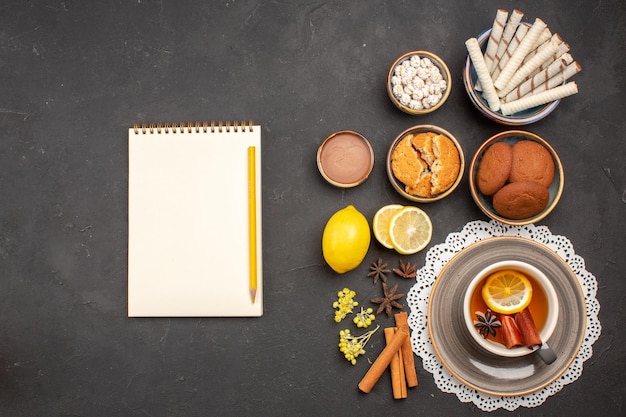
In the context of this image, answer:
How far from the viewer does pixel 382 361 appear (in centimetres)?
171

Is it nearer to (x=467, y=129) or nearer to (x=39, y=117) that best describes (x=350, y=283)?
(x=467, y=129)

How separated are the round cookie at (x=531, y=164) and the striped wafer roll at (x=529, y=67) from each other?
16 centimetres

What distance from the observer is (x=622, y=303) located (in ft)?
A: 5.88

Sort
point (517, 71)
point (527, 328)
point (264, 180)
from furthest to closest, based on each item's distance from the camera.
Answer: point (264, 180), point (517, 71), point (527, 328)

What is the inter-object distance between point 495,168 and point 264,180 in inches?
25.9

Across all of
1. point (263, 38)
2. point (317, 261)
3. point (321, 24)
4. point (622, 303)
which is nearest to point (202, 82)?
point (263, 38)

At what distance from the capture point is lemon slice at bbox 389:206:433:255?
1704 millimetres

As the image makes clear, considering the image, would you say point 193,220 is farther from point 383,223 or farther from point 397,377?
point 397,377

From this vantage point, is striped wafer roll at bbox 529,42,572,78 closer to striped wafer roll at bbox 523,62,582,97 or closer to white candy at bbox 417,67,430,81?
striped wafer roll at bbox 523,62,582,97

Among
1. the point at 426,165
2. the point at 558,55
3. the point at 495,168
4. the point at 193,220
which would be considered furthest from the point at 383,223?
the point at 558,55

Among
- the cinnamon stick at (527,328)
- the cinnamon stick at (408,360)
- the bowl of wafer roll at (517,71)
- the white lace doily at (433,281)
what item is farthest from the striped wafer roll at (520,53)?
the cinnamon stick at (408,360)

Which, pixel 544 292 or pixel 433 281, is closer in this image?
pixel 544 292

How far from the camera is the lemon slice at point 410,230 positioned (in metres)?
1.70

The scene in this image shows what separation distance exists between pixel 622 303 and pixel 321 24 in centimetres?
122
